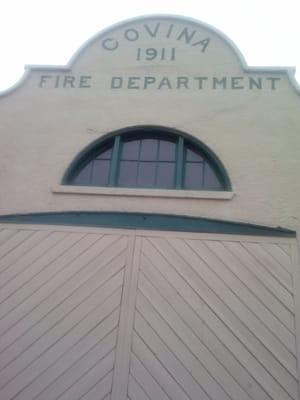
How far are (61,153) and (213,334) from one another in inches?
Answer: 141

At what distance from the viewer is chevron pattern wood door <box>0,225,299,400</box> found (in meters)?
5.51

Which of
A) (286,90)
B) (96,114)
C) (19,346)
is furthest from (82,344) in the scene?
(286,90)

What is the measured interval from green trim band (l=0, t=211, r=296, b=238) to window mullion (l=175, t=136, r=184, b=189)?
0.65m

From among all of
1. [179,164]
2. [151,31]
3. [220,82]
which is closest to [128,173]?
[179,164]

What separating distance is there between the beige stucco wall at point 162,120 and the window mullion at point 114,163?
0.83 feet

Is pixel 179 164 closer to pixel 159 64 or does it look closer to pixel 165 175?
pixel 165 175

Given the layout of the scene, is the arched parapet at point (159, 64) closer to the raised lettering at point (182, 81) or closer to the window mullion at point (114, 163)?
the raised lettering at point (182, 81)

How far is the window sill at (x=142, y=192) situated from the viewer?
6588 mm

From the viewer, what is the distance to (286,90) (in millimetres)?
7430

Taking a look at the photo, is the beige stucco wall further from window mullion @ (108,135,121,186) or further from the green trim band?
window mullion @ (108,135,121,186)

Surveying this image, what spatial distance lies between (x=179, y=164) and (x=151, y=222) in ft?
3.80

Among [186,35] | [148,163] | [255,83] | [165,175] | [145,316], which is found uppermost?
[186,35]

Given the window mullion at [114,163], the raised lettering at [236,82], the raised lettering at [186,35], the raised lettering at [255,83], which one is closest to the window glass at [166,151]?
the window mullion at [114,163]

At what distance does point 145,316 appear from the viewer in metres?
5.87
